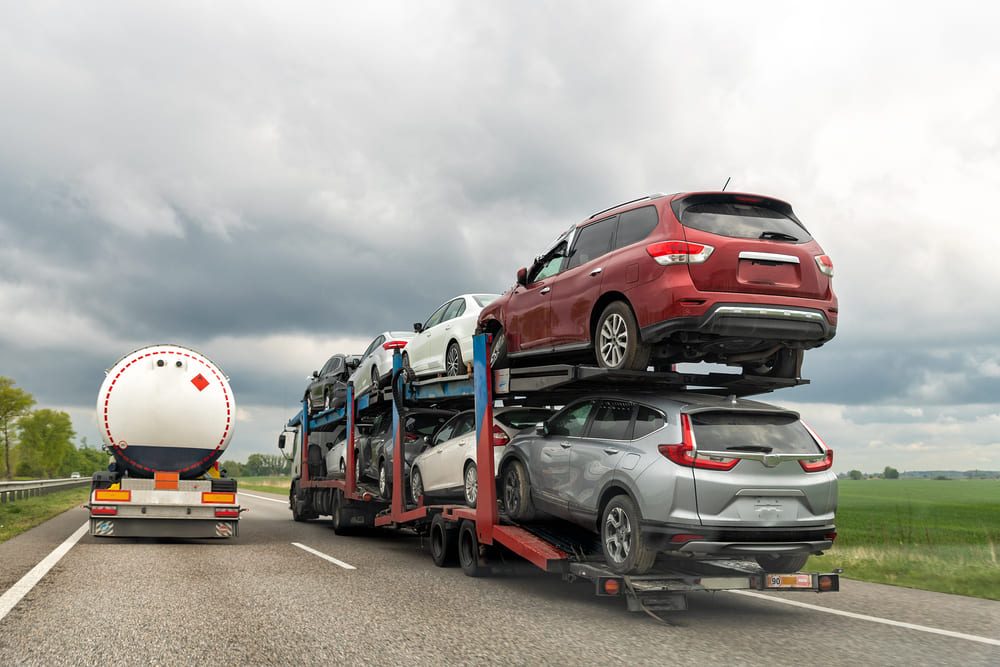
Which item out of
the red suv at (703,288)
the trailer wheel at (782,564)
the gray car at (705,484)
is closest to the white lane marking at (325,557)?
the gray car at (705,484)

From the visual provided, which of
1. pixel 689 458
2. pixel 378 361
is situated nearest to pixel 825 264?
pixel 689 458

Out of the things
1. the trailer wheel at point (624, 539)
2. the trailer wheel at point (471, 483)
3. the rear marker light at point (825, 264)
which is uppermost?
the rear marker light at point (825, 264)

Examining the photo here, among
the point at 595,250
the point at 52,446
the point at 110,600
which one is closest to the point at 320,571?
the point at 110,600

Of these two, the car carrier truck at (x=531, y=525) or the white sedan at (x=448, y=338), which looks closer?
the car carrier truck at (x=531, y=525)

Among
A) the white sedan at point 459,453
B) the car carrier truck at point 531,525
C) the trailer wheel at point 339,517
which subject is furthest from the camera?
the trailer wheel at point 339,517

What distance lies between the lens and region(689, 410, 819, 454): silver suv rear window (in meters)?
7.07

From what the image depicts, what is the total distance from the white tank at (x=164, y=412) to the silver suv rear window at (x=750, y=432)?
9.89 m

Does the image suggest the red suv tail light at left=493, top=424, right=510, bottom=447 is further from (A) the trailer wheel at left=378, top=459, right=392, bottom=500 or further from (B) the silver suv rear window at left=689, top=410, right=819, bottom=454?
(A) the trailer wheel at left=378, top=459, right=392, bottom=500

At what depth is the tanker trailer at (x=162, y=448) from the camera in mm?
13797

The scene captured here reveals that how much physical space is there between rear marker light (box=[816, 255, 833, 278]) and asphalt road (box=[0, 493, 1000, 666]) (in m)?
3.08

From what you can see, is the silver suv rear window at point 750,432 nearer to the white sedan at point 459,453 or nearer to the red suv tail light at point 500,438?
the white sedan at point 459,453

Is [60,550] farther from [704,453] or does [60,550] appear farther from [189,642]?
[704,453]

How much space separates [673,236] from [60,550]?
1006 cm

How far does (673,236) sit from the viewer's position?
7.77 m
